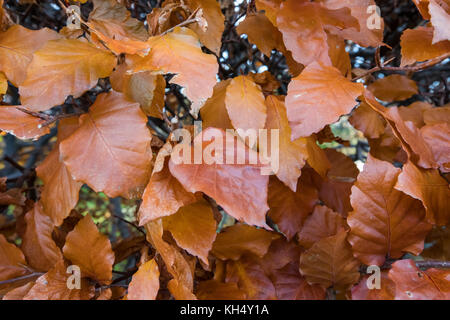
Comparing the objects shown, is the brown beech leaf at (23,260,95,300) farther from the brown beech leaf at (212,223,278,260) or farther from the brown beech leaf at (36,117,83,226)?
the brown beech leaf at (212,223,278,260)

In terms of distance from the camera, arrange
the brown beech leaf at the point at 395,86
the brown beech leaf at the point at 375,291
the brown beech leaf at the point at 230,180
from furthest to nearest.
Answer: the brown beech leaf at the point at 395,86 → the brown beech leaf at the point at 375,291 → the brown beech leaf at the point at 230,180

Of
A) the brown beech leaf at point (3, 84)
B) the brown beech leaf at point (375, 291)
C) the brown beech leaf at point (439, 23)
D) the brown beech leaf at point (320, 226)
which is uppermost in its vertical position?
the brown beech leaf at point (439, 23)

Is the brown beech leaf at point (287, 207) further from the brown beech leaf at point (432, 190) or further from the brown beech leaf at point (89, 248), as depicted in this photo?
the brown beech leaf at point (89, 248)

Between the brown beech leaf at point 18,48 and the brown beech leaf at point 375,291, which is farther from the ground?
the brown beech leaf at point 18,48

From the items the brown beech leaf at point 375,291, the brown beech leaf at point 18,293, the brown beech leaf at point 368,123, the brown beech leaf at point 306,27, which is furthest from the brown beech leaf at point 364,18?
the brown beech leaf at point 18,293

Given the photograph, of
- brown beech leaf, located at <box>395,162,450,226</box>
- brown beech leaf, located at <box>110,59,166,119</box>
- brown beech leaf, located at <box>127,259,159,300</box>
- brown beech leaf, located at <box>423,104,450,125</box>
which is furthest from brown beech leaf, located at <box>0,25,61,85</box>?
brown beech leaf, located at <box>423,104,450,125</box>

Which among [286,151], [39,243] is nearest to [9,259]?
[39,243]
